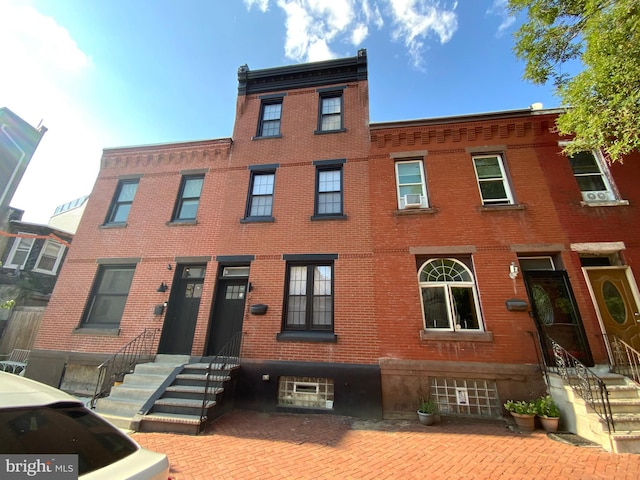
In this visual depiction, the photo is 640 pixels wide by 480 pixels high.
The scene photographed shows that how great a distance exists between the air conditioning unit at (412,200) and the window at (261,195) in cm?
455

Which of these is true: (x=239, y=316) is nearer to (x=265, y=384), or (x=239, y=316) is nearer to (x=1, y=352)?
(x=265, y=384)

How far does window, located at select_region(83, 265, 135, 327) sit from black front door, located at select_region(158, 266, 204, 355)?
178 cm

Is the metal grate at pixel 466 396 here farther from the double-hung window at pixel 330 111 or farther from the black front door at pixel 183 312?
the double-hung window at pixel 330 111

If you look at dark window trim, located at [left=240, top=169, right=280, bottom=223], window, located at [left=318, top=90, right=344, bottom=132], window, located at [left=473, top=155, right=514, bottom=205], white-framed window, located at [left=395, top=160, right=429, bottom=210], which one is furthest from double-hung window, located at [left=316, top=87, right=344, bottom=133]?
window, located at [left=473, top=155, right=514, bottom=205]

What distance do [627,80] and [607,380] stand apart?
6529 mm

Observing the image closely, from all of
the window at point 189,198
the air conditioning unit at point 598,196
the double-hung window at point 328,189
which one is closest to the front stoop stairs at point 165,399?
the window at point 189,198

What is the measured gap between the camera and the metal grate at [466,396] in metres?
6.61

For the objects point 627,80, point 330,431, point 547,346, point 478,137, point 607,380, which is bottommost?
point 330,431

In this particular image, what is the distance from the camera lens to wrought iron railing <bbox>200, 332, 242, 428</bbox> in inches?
227

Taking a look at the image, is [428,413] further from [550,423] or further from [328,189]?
[328,189]

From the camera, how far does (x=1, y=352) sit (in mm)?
11164

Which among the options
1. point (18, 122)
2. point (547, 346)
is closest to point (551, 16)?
point (547, 346)

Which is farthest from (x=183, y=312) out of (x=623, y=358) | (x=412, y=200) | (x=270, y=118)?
(x=623, y=358)

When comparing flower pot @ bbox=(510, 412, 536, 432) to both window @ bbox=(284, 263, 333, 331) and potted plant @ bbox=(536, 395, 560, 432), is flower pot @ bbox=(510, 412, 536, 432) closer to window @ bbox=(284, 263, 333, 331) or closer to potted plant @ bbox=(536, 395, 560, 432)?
potted plant @ bbox=(536, 395, 560, 432)
